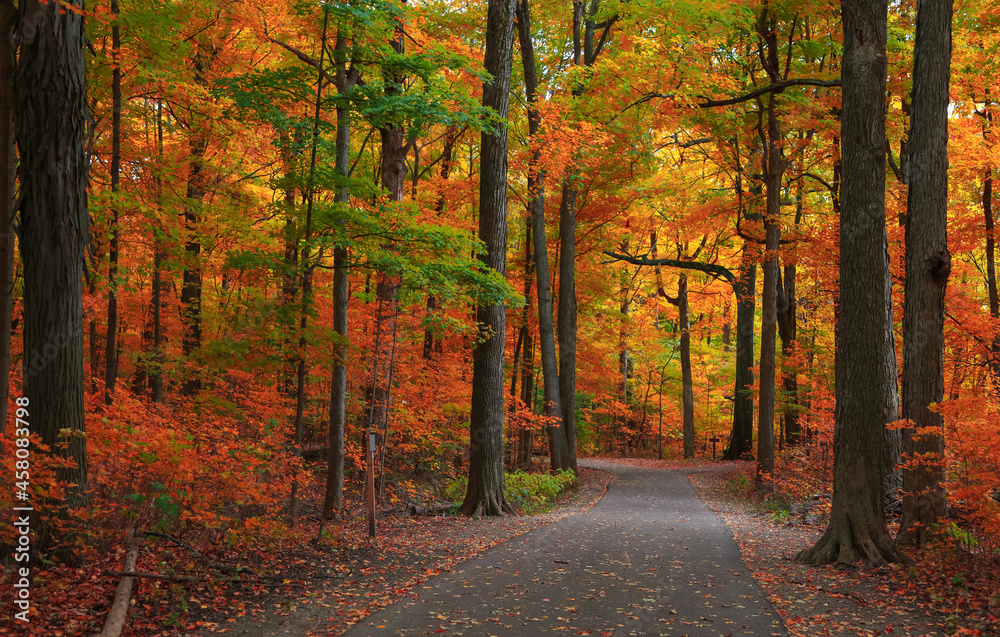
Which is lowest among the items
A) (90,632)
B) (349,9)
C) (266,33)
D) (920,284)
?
(90,632)

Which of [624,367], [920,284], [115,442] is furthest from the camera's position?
[624,367]

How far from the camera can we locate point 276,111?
8.41 metres

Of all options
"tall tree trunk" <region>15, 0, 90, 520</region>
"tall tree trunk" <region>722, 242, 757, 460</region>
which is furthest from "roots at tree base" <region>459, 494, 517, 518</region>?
"tall tree trunk" <region>722, 242, 757, 460</region>

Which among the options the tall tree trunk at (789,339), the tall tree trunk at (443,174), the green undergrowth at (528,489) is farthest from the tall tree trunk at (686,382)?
the green undergrowth at (528,489)

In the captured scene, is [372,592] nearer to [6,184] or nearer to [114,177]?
[6,184]

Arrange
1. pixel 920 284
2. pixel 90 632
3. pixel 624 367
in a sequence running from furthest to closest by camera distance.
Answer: pixel 624 367
pixel 920 284
pixel 90 632

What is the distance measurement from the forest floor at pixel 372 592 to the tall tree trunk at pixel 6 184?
1699 mm

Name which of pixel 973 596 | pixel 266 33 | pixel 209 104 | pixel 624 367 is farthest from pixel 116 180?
pixel 624 367

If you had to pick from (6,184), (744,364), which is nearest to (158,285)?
(6,184)

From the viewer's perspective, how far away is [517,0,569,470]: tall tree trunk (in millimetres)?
15523

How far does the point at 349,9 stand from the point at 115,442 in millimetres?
5709

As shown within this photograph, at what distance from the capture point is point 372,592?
5852 mm

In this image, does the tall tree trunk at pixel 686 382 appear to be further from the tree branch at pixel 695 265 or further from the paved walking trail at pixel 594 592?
the paved walking trail at pixel 594 592

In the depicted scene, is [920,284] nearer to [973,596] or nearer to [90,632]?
[973,596]
